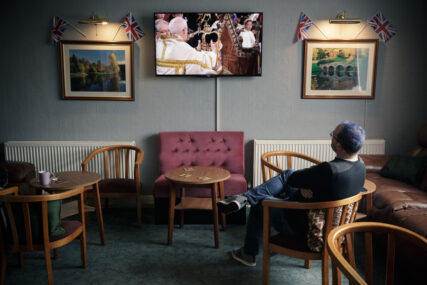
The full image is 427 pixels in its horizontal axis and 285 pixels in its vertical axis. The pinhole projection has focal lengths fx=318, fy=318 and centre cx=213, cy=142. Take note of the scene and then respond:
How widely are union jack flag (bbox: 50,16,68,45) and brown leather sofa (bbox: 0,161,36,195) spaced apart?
5.16 feet

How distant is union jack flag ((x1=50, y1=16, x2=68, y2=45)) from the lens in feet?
12.8

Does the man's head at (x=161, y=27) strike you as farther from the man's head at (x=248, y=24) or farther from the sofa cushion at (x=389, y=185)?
the sofa cushion at (x=389, y=185)

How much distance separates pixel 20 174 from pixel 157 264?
79.7 inches

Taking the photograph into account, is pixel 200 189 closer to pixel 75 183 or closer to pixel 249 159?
pixel 249 159

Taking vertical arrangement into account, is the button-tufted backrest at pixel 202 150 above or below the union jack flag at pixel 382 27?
below

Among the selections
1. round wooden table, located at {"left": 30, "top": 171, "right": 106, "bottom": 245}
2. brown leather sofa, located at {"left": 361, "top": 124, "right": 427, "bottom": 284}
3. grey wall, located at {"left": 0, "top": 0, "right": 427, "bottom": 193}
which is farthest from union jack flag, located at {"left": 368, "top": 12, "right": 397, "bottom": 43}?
round wooden table, located at {"left": 30, "top": 171, "right": 106, "bottom": 245}

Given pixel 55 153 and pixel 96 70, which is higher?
pixel 96 70

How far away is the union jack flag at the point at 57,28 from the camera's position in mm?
3901

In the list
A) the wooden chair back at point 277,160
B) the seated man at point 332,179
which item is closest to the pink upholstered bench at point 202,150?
the wooden chair back at point 277,160

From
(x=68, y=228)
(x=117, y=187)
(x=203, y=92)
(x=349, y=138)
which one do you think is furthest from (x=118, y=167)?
(x=349, y=138)

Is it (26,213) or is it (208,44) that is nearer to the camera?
(26,213)

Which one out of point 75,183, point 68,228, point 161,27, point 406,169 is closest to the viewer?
point 68,228

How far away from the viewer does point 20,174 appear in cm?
358

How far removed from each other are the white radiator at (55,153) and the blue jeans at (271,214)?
6.44ft
